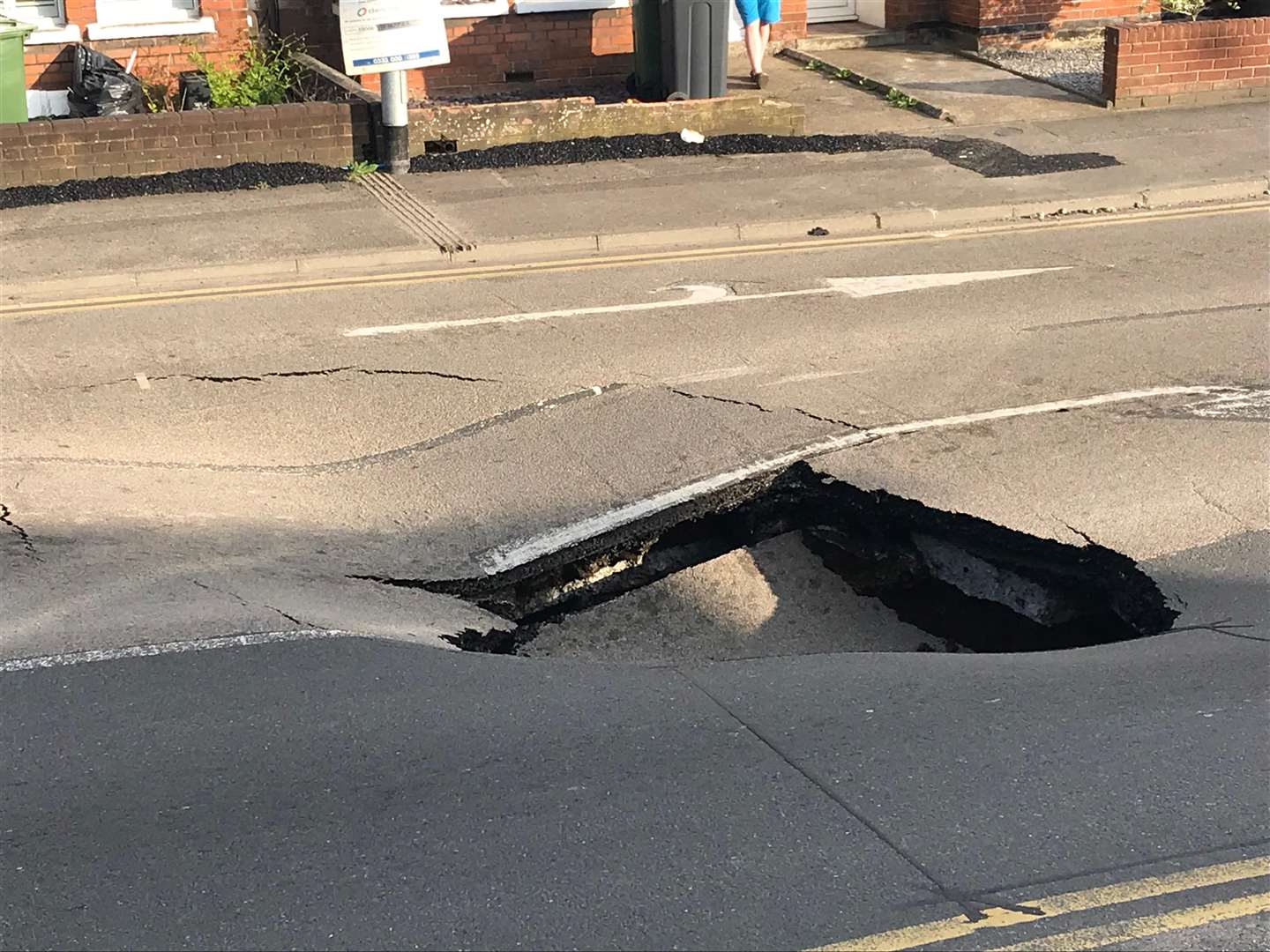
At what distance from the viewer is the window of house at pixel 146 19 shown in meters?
15.8

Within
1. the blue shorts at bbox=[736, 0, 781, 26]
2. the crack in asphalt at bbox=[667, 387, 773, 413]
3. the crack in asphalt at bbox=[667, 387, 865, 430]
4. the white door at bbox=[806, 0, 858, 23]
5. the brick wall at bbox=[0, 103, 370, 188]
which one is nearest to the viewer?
the crack in asphalt at bbox=[667, 387, 865, 430]

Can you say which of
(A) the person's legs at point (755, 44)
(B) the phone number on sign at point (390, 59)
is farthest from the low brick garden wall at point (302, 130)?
(A) the person's legs at point (755, 44)

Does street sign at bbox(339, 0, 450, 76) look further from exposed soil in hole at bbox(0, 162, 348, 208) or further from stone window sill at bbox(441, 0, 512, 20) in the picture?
stone window sill at bbox(441, 0, 512, 20)

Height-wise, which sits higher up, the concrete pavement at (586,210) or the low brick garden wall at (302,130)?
the low brick garden wall at (302,130)

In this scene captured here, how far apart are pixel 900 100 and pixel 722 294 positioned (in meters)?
7.25

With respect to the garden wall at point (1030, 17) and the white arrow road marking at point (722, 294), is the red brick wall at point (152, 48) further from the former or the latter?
the garden wall at point (1030, 17)

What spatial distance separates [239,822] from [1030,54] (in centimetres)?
1755

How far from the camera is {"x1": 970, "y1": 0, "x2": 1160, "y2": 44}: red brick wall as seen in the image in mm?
19141

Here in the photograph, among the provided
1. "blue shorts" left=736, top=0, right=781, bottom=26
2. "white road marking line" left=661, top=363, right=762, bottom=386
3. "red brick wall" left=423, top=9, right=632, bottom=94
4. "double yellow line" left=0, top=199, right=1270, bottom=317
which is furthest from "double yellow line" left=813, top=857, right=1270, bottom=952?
"red brick wall" left=423, top=9, right=632, bottom=94

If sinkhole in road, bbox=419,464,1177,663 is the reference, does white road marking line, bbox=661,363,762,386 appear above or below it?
above

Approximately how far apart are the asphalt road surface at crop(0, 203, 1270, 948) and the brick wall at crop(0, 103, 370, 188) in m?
3.76

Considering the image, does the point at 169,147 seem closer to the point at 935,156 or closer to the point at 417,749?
the point at 935,156

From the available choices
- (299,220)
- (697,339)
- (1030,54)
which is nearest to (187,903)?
(697,339)

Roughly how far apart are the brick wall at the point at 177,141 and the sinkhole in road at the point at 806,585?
8400 millimetres
